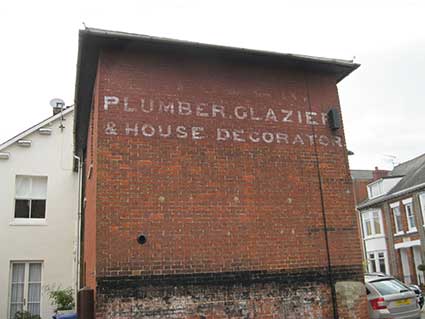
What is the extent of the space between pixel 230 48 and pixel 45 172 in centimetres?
1066

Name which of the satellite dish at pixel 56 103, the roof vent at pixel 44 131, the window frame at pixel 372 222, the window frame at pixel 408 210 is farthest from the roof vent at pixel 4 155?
the window frame at pixel 372 222

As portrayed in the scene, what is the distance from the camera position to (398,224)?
99.0 feet

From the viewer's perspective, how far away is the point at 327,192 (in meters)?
9.46

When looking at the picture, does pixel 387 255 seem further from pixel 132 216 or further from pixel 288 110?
pixel 132 216

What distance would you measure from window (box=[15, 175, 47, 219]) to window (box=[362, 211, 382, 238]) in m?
24.1

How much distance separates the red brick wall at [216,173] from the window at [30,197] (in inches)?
383

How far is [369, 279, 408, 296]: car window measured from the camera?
36.5 ft

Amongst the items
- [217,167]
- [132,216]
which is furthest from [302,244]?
[132,216]

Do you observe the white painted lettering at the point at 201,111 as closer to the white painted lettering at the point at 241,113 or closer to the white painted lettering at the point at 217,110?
the white painted lettering at the point at 217,110

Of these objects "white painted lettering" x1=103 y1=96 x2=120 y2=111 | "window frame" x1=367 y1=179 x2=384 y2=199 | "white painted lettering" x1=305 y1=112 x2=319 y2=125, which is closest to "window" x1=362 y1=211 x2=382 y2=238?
"window frame" x1=367 y1=179 x2=384 y2=199

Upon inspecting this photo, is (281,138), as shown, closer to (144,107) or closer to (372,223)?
(144,107)

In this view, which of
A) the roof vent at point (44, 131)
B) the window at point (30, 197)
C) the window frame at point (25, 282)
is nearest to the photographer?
the window frame at point (25, 282)

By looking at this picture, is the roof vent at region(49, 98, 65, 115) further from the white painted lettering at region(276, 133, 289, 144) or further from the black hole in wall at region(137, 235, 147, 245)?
the black hole in wall at region(137, 235, 147, 245)

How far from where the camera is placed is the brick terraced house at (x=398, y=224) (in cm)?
2786
